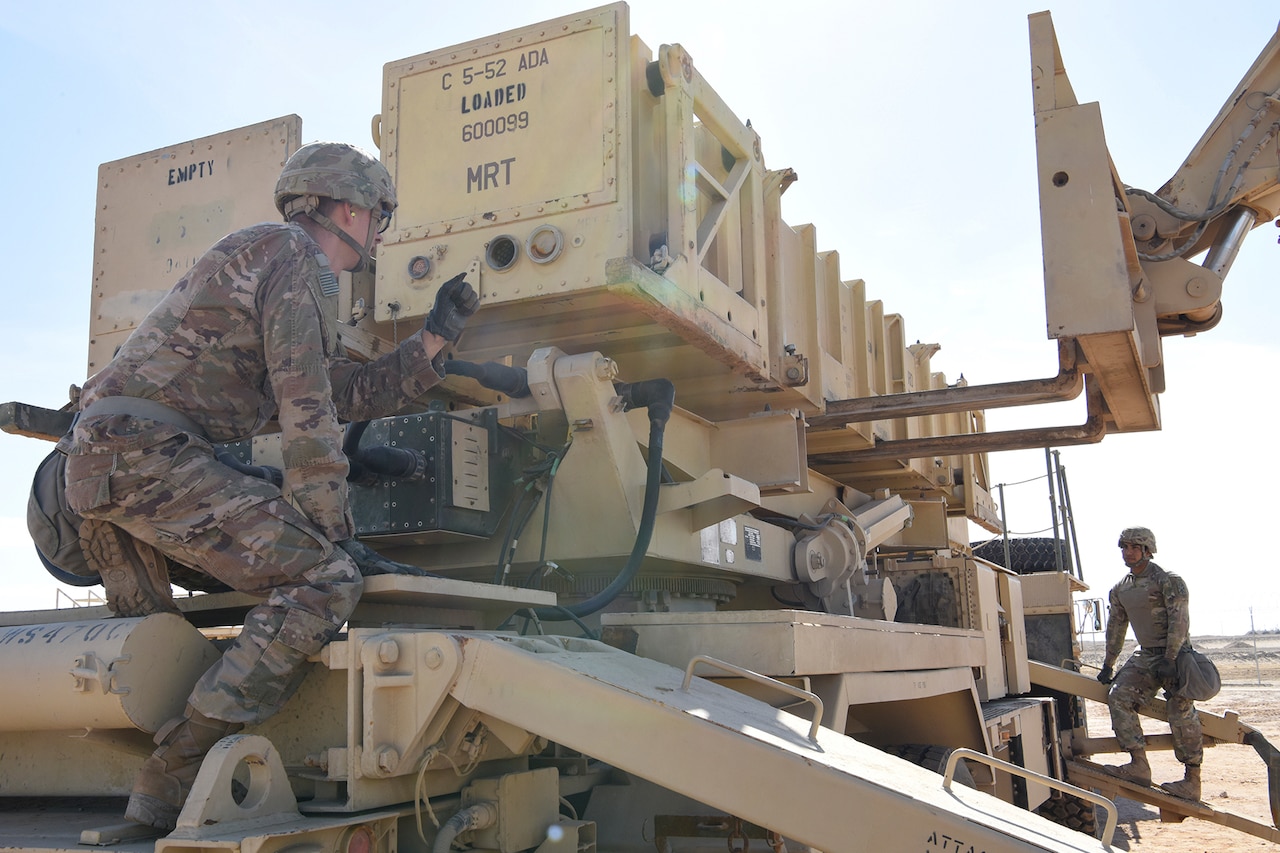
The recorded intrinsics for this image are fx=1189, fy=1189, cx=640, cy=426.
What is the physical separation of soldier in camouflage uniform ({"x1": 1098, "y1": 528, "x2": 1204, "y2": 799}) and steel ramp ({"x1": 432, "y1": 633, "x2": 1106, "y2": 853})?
5787 mm

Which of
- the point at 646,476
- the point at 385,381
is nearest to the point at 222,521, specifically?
the point at 385,381

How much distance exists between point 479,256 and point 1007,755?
4.07 m

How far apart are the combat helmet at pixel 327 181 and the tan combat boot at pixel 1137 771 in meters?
6.41

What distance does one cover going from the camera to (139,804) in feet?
8.66

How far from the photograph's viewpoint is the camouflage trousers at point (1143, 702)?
7824mm

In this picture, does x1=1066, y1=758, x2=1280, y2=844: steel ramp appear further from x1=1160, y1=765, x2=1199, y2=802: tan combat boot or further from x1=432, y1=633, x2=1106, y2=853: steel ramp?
x1=432, y1=633, x2=1106, y2=853: steel ramp

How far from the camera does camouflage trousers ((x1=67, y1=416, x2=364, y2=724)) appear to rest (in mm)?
2793

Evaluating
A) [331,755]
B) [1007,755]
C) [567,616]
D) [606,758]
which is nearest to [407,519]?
[567,616]

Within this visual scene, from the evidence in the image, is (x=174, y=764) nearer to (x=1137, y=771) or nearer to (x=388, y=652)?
(x=388, y=652)

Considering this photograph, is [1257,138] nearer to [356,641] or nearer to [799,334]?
[799,334]

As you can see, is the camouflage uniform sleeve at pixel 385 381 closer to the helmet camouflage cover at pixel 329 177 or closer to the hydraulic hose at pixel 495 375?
the hydraulic hose at pixel 495 375

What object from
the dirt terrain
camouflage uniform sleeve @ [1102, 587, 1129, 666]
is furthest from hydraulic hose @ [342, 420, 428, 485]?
camouflage uniform sleeve @ [1102, 587, 1129, 666]

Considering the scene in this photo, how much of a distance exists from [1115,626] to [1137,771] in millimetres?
1329

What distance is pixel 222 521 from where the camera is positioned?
2.85m
